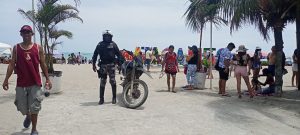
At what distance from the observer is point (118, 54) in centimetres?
953

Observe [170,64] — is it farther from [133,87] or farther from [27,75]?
[27,75]

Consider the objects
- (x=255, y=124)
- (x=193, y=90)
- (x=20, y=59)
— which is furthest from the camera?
(x=193, y=90)

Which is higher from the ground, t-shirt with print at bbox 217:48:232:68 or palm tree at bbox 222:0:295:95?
palm tree at bbox 222:0:295:95

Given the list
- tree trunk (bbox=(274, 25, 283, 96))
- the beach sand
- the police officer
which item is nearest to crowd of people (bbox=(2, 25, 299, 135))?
the police officer

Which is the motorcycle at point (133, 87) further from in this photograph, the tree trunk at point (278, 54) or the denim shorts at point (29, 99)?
the tree trunk at point (278, 54)

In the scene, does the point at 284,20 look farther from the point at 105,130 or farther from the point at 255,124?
the point at 105,130

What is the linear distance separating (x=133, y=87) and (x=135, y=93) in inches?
5.5

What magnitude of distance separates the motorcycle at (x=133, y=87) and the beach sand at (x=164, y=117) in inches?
8.7

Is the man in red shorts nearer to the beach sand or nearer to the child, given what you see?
the beach sand

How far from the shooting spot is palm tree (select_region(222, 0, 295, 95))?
991 cm

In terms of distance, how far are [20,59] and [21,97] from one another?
0.56 meters

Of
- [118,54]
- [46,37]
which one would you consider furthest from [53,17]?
[118,54]

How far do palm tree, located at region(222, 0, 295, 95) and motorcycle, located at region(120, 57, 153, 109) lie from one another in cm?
256

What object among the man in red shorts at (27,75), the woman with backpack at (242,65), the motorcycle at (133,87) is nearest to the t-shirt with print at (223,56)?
the woman with backpack at (242,65)
